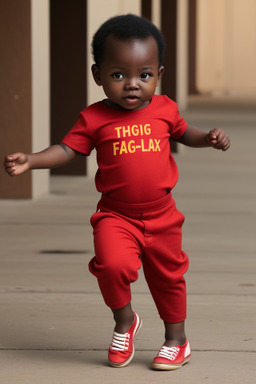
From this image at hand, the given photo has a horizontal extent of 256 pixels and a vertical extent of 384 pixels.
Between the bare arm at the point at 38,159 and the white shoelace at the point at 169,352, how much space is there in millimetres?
760

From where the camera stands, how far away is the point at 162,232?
10.9 ft

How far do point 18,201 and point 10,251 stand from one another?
6.55 ft

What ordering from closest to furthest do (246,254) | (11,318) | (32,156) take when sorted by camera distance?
(32,156), (11,318), (246,254)

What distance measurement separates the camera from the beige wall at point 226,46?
34125mm

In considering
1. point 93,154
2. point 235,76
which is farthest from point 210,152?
point 235,76

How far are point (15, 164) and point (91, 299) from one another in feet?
4.40

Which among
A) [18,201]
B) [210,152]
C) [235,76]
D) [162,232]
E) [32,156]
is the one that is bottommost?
[235,76]

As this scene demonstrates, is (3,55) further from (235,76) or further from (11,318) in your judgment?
(235,76)

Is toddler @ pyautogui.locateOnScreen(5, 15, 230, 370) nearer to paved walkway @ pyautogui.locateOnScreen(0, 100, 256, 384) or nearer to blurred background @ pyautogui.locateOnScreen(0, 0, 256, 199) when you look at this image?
paved walkway @ pyautogui.locateOnScreen(0, 100, 256, 384)

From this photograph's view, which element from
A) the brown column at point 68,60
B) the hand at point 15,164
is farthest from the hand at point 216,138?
the brown column at point 68,60

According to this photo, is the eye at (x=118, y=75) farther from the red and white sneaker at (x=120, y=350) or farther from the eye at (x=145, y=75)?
the red and white sneaker at (x=120, y=350)

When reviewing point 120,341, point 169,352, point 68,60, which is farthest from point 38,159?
point 68,60

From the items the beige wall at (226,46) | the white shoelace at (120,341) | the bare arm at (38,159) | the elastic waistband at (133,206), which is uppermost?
the bare arm at (38,159)

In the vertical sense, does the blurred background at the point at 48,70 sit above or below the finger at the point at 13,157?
below
